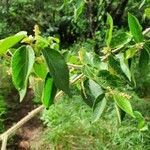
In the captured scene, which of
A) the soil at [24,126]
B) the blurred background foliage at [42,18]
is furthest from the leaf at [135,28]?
the blurred background foliage at [42,18]

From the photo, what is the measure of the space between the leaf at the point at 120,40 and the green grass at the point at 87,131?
240cm

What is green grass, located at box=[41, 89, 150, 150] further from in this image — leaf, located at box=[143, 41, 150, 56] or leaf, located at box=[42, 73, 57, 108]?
leaf, located at box=[42, 73, 57, 108]

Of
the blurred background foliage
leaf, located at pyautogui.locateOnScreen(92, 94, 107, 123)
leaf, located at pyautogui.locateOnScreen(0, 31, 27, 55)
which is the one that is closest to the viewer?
leaf, located at pyautogui.locateOnScreen(0, 31, 27, 55)

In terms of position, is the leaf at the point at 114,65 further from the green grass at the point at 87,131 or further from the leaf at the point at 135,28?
the green grass at the point at 87,131

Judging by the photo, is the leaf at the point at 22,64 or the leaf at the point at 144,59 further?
the leaf at the point at 144,59

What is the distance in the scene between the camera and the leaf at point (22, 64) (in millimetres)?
492

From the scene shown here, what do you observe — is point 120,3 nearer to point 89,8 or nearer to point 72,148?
point 89,8

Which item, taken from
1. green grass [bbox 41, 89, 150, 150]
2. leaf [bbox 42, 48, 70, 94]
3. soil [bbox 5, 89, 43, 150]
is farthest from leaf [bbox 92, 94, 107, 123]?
soil [bbox 5, 89, 43, 150]

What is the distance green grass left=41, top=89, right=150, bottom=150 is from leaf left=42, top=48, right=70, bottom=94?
8.42 ft

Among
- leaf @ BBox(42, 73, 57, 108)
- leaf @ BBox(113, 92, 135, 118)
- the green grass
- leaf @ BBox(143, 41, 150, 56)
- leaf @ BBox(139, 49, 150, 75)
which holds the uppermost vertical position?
leaf @ BBox(42, 73, 57, 108)

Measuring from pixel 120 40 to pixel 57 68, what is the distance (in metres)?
0.20

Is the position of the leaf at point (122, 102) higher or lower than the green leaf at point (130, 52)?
lower

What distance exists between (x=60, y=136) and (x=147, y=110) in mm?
756

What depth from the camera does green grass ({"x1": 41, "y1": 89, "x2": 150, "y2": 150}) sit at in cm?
310
